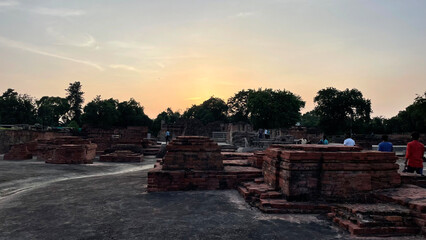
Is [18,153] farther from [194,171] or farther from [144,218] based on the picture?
[144,218]

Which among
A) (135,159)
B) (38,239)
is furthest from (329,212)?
(135,159)

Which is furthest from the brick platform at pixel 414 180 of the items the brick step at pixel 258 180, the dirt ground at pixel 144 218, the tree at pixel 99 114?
the tree at pixel 99 114

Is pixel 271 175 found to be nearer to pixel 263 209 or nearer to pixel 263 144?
pixel 263 209

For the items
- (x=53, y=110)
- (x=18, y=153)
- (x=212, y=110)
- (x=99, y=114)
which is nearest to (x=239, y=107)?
(x=212, y=110)

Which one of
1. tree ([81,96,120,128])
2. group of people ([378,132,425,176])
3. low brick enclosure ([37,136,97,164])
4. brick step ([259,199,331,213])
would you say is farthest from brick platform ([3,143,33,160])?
tree ([81,96,120,128])

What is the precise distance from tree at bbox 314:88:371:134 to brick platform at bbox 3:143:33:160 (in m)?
37.9

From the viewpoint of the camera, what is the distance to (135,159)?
12.7 meters

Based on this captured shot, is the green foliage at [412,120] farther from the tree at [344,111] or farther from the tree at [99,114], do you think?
the tree at [99,114]

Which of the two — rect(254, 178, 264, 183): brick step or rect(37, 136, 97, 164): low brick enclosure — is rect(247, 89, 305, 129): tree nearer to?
rect(37, 136, 97, 164): low brick enclosure

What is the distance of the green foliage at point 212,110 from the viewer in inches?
2281

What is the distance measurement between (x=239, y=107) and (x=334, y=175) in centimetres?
5241

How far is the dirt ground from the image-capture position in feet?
10.0

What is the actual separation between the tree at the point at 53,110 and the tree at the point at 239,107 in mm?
33299

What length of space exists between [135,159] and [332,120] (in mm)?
35949
